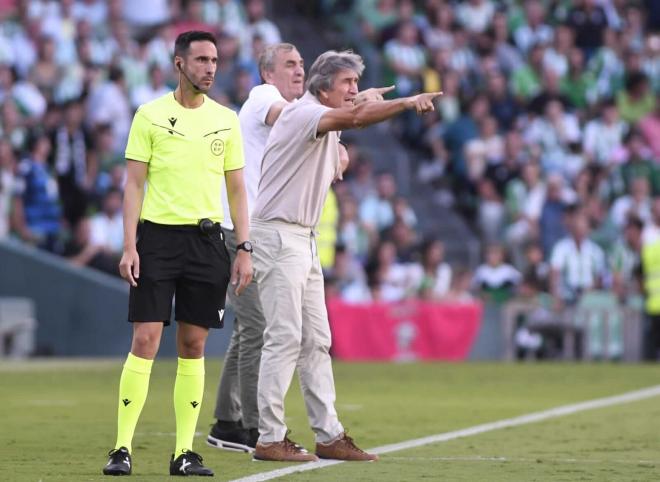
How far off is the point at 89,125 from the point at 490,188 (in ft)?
19.9

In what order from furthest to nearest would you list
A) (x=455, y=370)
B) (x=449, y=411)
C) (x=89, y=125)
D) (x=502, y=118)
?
1. (x=502, y=118)
2. (x=89, y=125)
3. (x=455, y=370)
4. (x=449, y=411)

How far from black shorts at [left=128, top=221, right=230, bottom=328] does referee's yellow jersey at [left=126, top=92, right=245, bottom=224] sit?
8 cm

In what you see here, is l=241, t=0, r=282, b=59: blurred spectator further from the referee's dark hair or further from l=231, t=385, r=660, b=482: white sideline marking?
the referee's dark hair

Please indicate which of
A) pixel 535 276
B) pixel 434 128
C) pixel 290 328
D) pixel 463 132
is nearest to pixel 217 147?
pixel 290 328

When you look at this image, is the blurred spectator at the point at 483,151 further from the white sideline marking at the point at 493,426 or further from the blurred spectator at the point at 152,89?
the white sideline marking at the point at 493,426

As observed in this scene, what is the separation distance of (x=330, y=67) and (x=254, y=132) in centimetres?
107

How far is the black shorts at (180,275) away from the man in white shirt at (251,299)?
1.31 m

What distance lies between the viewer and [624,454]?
9.16m

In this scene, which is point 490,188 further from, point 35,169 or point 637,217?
point 35,169

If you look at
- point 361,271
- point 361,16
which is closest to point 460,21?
point 361,16

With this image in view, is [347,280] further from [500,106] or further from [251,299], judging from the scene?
[251,299]

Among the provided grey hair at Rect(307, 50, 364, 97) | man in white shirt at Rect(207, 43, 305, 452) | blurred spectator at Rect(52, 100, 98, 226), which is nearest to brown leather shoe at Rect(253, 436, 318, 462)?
man in white shirt at Rect(207, 43, 305, 452)

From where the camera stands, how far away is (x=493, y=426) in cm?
1115

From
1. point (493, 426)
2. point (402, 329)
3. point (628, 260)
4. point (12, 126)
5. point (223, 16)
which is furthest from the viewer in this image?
point (223, 16)
